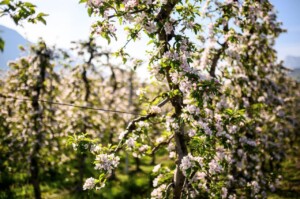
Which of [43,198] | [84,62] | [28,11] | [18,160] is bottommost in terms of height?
[43,198]

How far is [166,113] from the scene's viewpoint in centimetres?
1038

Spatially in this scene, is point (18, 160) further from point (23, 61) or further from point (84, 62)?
point (84, 62)

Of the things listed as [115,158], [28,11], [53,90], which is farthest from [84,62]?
[28,11]

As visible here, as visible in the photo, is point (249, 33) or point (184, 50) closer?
point (184, 50)

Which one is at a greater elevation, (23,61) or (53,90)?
(23,61)

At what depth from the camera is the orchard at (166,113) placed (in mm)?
6309

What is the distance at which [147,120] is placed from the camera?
297 inches

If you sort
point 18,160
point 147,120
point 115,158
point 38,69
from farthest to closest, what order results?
point 18,160 → point 38,69 → point 147,120 → point 115,158

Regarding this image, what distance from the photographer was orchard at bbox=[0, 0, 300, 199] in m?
6.31

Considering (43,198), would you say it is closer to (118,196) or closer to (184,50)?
(118,196)

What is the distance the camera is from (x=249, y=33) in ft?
51.1

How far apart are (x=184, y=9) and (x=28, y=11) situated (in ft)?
10.3

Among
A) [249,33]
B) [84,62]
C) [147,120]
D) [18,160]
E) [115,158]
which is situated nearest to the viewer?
[115,158]

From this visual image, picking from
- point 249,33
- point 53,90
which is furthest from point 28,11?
point 53,90
